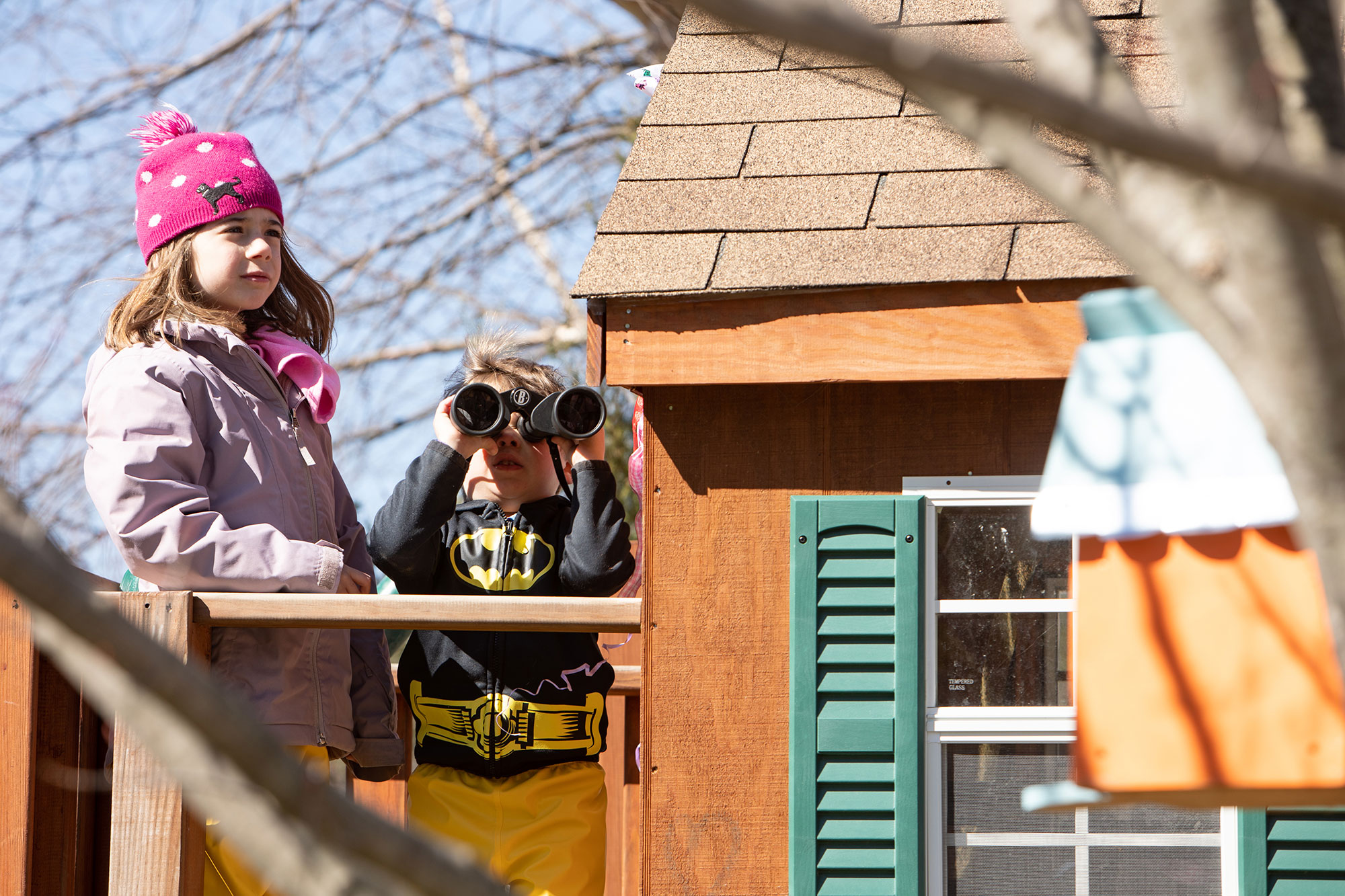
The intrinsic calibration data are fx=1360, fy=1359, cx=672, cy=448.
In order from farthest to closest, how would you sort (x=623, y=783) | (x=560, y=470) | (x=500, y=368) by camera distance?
1. (x=623, y=783)
2. (x=500, y=368)
3. (x=560, y=470)

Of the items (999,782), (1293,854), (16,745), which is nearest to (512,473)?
(16,745)

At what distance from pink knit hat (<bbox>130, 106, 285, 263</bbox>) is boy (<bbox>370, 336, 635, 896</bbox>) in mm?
624

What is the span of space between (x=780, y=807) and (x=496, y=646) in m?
0.72

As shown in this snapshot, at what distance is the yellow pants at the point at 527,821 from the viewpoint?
9.68 feet

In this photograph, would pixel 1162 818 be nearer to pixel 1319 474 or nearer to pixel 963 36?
pixel 963 36

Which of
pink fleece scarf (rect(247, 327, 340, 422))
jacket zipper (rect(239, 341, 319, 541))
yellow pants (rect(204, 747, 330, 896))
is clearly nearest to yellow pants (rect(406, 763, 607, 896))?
yellow pants (rect(204, 747, 330, 896))

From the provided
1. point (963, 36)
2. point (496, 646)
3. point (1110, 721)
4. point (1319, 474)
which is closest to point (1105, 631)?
point (1110, 721)

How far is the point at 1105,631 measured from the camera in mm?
1794

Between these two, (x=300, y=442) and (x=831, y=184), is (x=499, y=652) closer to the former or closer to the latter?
(x=300, y=442)

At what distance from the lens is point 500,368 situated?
11.0 feet

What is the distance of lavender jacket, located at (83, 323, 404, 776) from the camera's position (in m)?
2.57

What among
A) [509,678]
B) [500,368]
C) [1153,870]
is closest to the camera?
[1153,870]

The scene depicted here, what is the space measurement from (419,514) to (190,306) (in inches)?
25.6

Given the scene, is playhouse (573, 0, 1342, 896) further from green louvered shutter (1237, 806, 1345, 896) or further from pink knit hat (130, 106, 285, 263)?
pink knit hat (130, 106, 285, 263)
